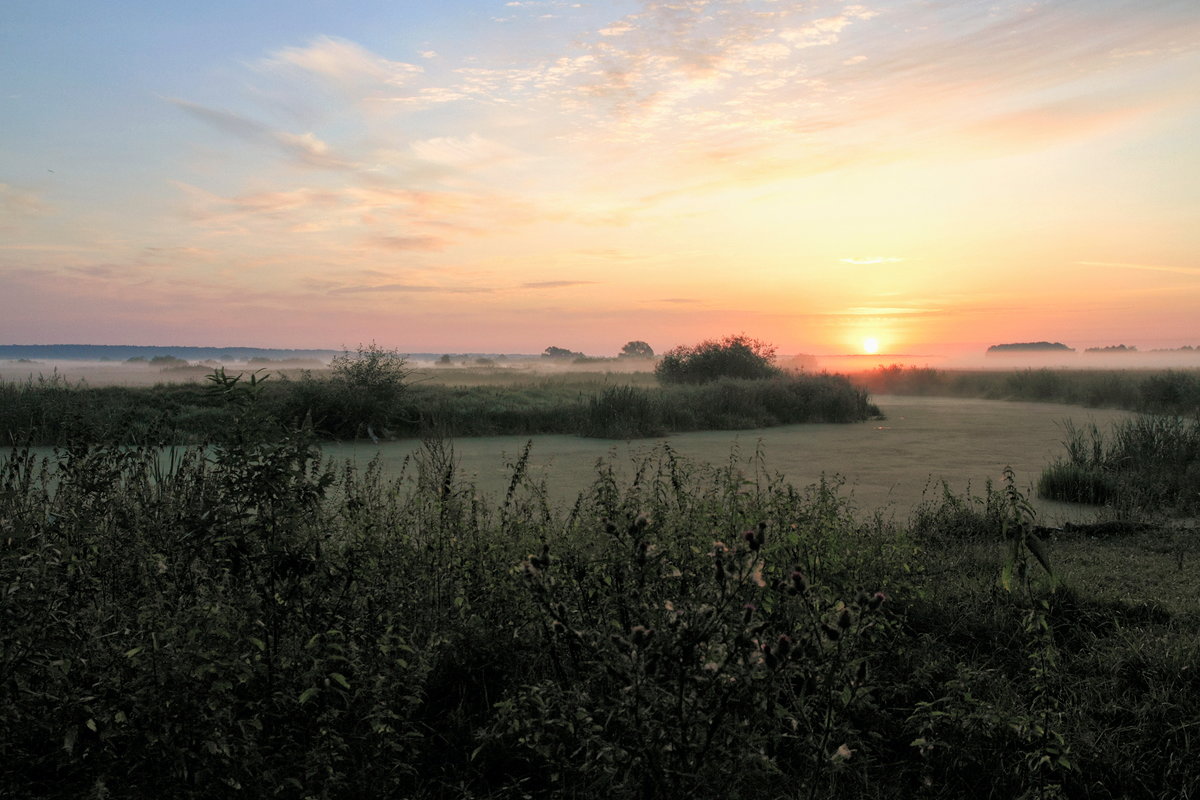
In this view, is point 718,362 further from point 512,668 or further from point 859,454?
point 512,668

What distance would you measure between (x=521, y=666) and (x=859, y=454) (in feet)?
28.1

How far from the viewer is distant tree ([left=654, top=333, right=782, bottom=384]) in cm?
2020

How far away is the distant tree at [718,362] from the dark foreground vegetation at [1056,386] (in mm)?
2553

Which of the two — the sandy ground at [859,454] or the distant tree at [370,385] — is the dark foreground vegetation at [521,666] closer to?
the sandy ground at [859,454]

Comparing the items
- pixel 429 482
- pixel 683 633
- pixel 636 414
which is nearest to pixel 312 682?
pixel 683 633

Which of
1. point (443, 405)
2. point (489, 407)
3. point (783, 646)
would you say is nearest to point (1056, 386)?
point (489, 407)

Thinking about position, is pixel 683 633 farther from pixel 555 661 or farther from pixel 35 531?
pixel 35 531

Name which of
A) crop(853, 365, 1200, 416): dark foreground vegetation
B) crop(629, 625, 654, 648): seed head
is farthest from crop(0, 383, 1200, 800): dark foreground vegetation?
crop(853, 365, 1200, 416): dark foreground vegetation

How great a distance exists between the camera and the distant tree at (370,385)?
40.1 ft

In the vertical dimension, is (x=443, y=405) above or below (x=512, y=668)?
above

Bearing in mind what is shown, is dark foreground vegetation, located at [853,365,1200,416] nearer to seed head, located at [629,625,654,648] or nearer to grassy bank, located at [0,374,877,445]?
grassy bank, located at [0,374,877,445]

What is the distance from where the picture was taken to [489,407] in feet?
44.3

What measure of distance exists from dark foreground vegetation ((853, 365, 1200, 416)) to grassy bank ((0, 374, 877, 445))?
499cm

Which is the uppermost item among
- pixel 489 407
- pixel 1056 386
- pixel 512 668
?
pixel 1056 386
